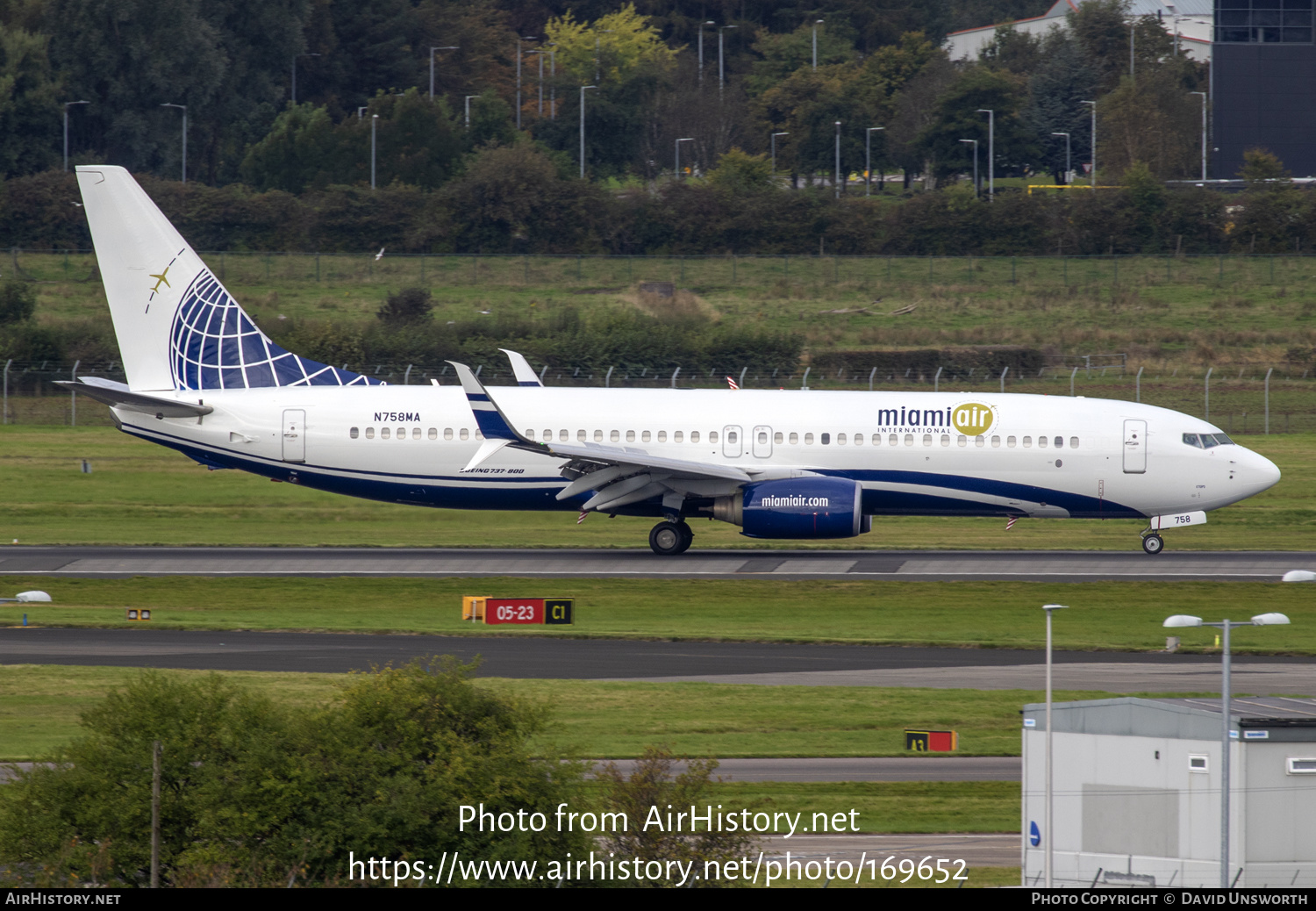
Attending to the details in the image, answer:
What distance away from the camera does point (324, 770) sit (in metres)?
17.8

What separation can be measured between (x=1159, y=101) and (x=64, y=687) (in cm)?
10852

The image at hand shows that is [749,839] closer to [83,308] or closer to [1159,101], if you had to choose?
[83,308]

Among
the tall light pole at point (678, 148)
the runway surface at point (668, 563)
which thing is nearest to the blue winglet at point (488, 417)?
the runway surface at point (668, 563)

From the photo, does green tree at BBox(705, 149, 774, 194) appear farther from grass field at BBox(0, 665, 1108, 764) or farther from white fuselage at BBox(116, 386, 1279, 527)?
grass field at BBox(0, 665, 1108, 764)

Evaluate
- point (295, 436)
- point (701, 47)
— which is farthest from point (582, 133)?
point (295, 436)

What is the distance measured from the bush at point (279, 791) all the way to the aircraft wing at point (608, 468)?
63.5 feet

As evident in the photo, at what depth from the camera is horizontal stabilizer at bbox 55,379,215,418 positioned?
4025 cm

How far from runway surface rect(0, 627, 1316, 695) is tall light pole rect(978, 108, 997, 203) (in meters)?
82.8

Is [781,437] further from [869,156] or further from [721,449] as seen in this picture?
[869,156]

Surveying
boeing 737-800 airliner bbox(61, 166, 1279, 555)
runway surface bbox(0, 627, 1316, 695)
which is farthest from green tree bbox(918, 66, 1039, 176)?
runway surface bbox(0, 627, 1316, 695)

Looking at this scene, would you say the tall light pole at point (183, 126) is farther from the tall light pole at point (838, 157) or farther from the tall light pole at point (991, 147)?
the tall light pole at point (991, 147)

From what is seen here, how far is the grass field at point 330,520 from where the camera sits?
46.2 meters
